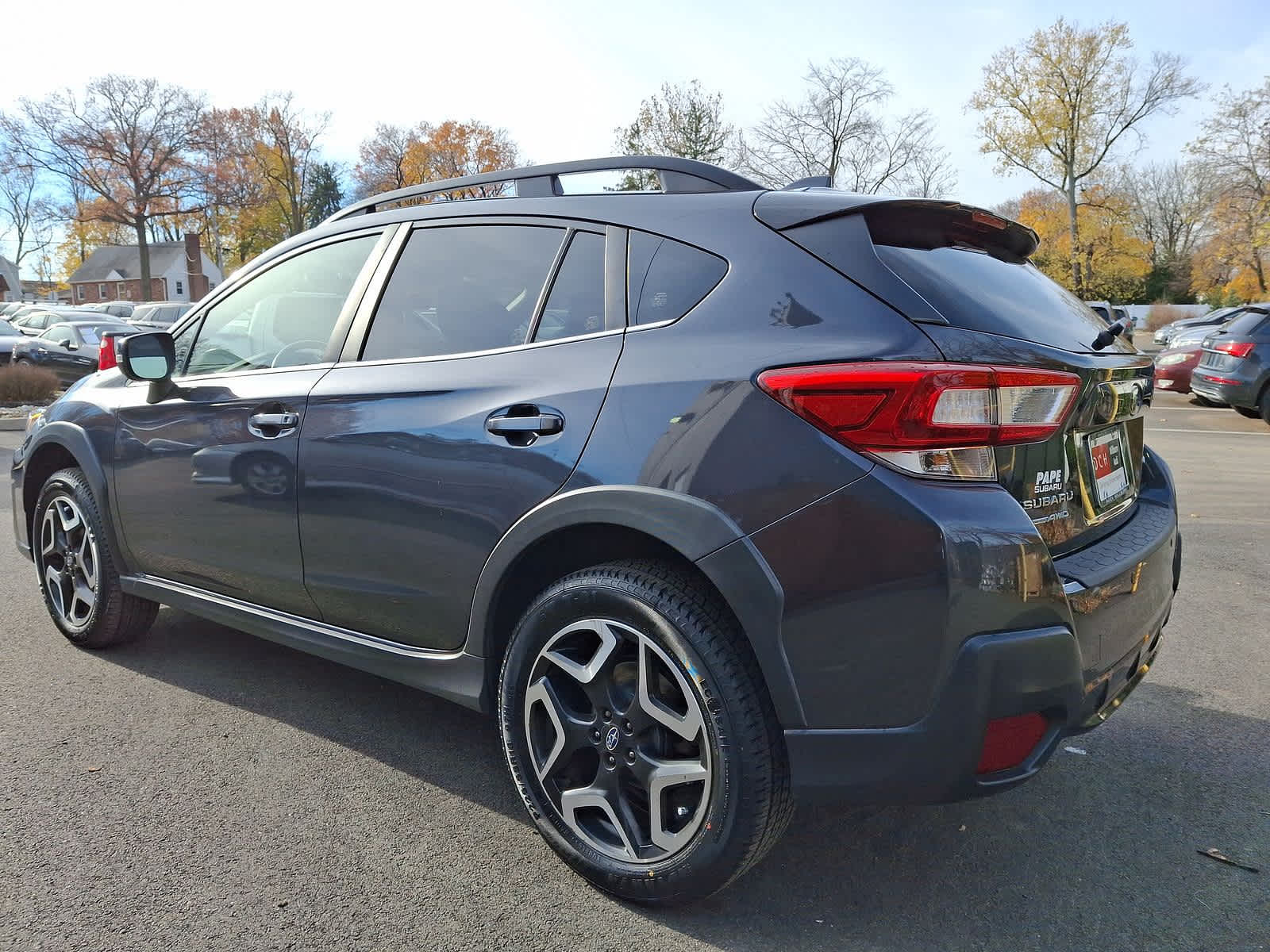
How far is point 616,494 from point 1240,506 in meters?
7.03

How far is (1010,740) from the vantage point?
2098 mm

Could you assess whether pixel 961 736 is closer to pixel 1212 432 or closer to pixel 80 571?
pixel 80 571

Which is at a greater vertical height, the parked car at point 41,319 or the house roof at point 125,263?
the house roof at point 125,263

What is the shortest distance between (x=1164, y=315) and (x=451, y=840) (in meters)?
54.0

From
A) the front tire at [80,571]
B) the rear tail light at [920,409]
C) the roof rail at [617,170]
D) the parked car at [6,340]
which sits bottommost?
the parked car at [6,340]

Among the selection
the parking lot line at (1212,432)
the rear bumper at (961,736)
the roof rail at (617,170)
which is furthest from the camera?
the parking lot line at (1212,432)

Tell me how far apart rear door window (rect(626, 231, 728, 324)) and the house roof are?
92.4m

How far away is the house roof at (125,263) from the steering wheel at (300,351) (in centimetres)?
9119

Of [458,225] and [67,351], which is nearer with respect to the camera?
[458,225]

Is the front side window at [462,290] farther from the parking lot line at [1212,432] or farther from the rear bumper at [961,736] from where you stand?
the parking lot line at [1212,432]

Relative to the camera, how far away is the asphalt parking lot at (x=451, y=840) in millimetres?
2365

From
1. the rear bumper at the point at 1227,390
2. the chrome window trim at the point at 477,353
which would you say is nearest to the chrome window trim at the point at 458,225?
the chrome window trim at the point at 477,353

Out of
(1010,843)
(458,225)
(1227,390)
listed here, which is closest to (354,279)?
(458,225)

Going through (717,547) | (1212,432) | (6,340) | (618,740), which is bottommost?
(1212,432)
